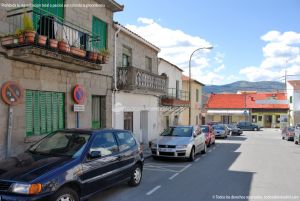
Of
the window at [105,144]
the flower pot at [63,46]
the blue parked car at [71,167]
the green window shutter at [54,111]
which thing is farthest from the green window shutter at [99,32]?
the window at [105,144]

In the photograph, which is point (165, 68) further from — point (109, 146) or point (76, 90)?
point (109, 146)

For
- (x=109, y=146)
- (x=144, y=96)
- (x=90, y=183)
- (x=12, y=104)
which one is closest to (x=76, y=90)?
(x=12, y=104)

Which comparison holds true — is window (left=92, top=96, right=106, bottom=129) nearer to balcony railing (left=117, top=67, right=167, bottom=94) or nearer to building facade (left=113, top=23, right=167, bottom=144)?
building facade (left=113, top=23, right=167, bottom=144)

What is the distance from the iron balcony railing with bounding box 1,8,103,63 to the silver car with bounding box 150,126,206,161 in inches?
175

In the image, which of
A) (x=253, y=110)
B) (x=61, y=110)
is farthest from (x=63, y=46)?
(x=253, y=110)

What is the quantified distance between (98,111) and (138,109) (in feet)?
14.0

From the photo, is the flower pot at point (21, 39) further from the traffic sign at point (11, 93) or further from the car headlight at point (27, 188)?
the car headlight at point (27, 188)

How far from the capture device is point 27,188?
495 cm

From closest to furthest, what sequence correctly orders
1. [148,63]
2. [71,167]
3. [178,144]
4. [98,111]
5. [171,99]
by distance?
[71,167], [178,144], [98,111], [148,63], [171,99]

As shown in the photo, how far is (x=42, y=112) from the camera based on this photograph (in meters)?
10.4

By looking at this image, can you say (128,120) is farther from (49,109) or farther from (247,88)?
(247,88)

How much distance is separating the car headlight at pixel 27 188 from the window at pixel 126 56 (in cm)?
1197

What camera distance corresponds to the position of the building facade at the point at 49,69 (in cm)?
871

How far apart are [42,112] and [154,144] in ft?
16.4
